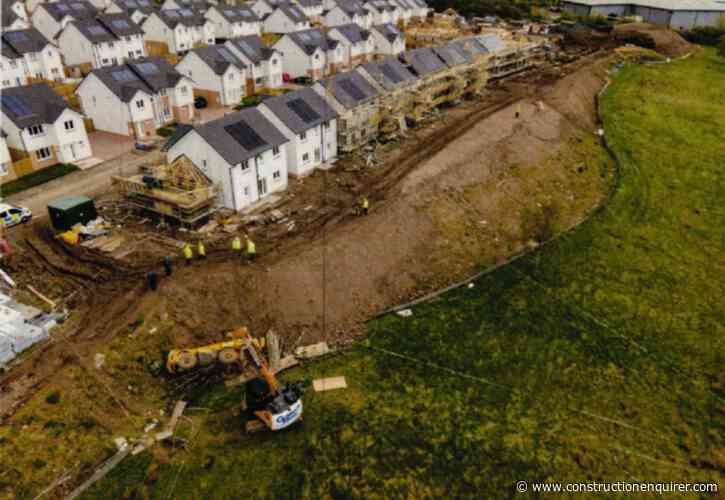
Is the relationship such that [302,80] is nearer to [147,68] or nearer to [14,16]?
[147,68]

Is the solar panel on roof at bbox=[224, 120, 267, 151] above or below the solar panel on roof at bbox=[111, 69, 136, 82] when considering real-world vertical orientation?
below

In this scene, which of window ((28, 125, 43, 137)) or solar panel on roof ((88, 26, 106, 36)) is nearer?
window ((28, 125, 43, 137))

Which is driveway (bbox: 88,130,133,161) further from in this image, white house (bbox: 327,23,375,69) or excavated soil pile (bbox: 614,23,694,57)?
excavated soil pile (bbox: 614,23,694,57)

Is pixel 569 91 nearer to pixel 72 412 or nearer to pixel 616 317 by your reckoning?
pixel 616 317

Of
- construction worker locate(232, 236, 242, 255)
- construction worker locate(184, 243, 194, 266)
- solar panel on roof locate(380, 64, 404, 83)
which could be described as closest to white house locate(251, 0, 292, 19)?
solar panel on roof locate(380, 64, 404, 83)

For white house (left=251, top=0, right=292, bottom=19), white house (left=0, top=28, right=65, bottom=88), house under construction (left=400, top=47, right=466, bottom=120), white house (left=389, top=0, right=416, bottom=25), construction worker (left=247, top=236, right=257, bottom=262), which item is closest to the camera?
construction worker (left=247, top=236, right=257, bottom=262)

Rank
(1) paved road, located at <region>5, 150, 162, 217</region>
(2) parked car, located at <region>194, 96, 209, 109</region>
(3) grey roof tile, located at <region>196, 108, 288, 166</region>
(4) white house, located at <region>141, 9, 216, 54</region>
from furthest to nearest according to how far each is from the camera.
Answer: (4) white house, located at <region>141, 9, 216, 54</region> → (2) parked car, located at <region>194, 96, 209, 109</region> → (1) paved road, located at <region>5, 150, 162, 217</region> → (3) grey roof tile, located at <region>196, 108, 288, 166</region>
